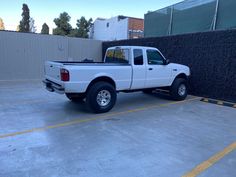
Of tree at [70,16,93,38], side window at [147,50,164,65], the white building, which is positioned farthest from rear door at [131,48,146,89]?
tree at [70,16,93,38]

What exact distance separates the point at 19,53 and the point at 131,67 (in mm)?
9070

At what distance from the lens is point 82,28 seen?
31.5 m

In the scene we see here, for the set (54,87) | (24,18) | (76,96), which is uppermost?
(24,18)

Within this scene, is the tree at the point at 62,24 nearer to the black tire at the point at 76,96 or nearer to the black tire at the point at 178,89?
the black tire at the point at 76,96

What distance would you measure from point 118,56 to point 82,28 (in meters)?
26.1

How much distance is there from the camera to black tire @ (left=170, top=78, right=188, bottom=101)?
789 cm

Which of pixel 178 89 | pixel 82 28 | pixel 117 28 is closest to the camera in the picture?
pixel 178 89

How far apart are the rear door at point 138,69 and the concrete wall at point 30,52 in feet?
28.8

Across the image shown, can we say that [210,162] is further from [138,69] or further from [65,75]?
[138,69]

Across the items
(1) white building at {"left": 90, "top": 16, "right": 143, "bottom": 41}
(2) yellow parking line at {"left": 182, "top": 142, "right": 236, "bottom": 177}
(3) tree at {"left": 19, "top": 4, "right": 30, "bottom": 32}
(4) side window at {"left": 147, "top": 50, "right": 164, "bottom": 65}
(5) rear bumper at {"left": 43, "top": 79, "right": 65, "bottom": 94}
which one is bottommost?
(2) yellow parking line at {"left": 182, "top": 142, "right": 236, "bottom": 177}

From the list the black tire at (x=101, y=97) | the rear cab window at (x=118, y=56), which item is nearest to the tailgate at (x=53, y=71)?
the black tire at (x=101, y=97)

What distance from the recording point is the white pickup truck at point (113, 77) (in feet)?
18.4

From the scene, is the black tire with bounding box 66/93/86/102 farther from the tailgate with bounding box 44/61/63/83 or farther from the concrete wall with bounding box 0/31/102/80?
the concrete wall with bounding box 0/31/102/80

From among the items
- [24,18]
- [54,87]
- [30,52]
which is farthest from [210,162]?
[24,18]
